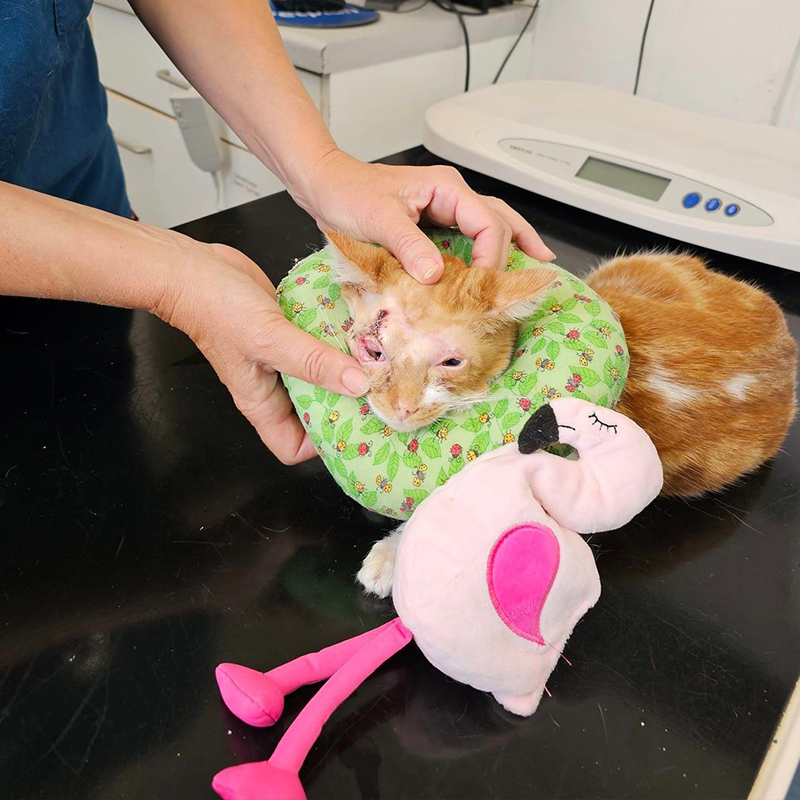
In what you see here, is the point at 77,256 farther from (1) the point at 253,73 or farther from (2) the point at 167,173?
(2) the point at 167,173

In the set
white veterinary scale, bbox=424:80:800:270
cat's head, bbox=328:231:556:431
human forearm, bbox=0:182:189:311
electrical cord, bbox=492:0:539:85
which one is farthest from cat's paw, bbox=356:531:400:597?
electrical cord, bbox=492:0:539:85

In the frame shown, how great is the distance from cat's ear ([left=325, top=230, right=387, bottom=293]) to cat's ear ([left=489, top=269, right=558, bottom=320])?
0.46 feet

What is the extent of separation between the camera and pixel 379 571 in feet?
2.31

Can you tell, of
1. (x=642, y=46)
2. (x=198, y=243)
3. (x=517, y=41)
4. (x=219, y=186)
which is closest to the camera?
(x=198, y=243)

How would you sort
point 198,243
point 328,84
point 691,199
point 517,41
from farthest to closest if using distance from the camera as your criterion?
1. point 517,41
2. point 328,84
3. point 691,199
4. point 198,243

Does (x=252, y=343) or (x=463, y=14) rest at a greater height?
(x=463, y=14)

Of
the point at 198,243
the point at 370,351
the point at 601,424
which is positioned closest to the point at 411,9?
the point at 198,243

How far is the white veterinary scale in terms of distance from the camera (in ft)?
3.81

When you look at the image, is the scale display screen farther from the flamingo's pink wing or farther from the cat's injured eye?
the flamingo's pink wing

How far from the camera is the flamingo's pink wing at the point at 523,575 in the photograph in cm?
56

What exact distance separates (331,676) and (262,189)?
1447mm

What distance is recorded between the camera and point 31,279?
→ 713mm

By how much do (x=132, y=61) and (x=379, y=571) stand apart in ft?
6.01

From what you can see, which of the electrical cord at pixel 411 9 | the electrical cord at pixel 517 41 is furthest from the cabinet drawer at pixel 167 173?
the electrical cord at pixel 517 41
